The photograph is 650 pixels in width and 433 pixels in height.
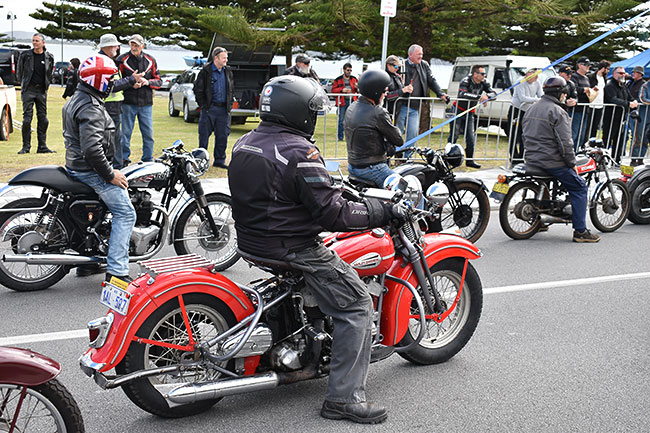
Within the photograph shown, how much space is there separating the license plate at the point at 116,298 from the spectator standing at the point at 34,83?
10.6 m

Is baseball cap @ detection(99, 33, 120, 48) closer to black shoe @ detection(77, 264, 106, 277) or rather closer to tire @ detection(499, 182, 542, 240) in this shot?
black shoe @ detection(77, 264, 106, 277)

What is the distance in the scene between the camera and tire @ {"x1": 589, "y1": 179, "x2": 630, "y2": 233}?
30.6 ft

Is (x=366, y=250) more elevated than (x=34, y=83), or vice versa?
(x=34, y=83)

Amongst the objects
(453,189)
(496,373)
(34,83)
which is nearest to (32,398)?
(496,373)

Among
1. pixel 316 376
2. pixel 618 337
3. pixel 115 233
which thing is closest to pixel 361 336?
pixel 316 376

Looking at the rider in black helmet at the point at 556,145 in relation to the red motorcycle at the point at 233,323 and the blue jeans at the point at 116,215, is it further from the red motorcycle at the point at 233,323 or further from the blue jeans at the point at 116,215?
the blue jeans at the point at 116,215

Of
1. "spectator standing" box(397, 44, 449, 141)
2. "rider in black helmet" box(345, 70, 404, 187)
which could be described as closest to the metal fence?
"spectator standing" box(397, 44, 449, 141)

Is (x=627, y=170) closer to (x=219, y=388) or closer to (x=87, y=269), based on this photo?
(x=87, y=269)

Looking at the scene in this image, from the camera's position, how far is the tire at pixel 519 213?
8742 millimetres

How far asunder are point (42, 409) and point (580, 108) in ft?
42.6

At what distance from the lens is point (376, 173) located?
7273 millimetres

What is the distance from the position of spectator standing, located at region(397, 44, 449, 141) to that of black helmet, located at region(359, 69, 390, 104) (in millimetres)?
6080

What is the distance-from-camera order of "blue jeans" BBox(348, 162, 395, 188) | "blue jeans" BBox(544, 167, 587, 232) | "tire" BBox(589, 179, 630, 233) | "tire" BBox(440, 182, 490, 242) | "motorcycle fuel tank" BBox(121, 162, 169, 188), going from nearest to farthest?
"motorcycle fuel tank" BBox(121, 162, 169, 188) → "blue jeans" BBox(348, 162, 395, 188) → "tire" BBox(440, 182, 490, 242) → "blue jeans" BBox(544, 167, 587, 232) → "tire" BBox(589, 179, 630, 233)

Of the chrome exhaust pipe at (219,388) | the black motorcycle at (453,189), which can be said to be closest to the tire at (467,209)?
the black motorcycle at (453,189)
